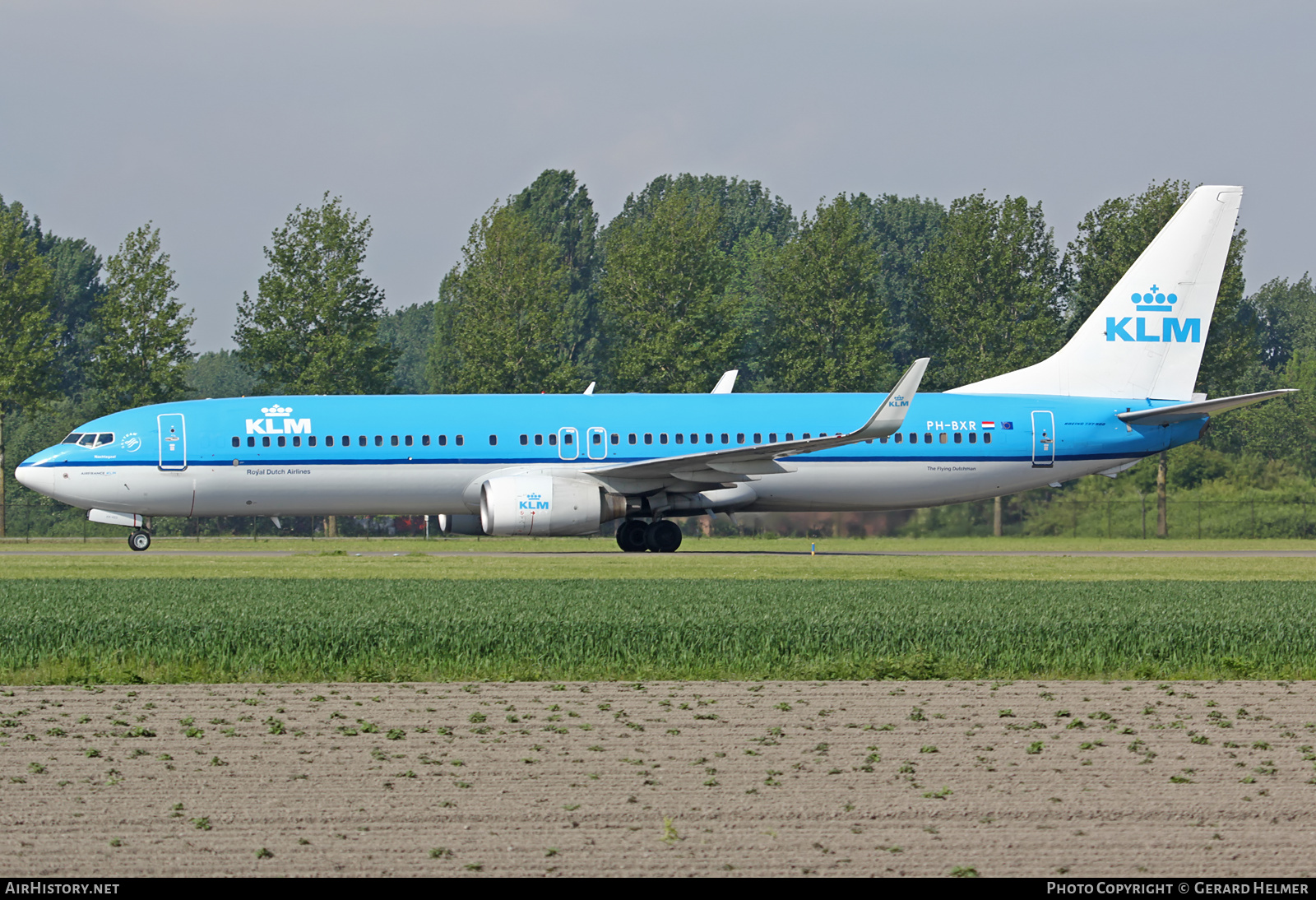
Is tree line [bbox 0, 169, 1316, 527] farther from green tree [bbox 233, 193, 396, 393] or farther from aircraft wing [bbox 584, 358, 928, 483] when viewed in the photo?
aircraft wing [bbox 584, 358, 928, 483]

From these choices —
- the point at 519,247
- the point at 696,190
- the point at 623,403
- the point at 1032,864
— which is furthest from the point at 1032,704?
the point at 696,190

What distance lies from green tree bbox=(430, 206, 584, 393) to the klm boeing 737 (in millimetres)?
21157

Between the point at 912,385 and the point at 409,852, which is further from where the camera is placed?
the point at 912,385

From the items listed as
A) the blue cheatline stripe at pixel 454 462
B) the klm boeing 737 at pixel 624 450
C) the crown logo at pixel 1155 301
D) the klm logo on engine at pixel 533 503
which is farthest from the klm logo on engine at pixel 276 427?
the crown logo at pixel 1155 301

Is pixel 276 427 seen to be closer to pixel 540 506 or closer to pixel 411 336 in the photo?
pixel 540 506

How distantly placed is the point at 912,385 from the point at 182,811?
23.6 meters

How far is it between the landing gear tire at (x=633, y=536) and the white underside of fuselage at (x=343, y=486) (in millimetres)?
1783

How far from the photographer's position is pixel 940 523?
137 ft

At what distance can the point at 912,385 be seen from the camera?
30.3 meters

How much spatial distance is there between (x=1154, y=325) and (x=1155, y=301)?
0.70 meters

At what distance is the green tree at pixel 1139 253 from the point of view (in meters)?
57.7

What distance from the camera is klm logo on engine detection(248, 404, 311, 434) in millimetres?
32656

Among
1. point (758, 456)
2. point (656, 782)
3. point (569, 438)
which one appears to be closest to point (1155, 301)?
point (758, 456)
